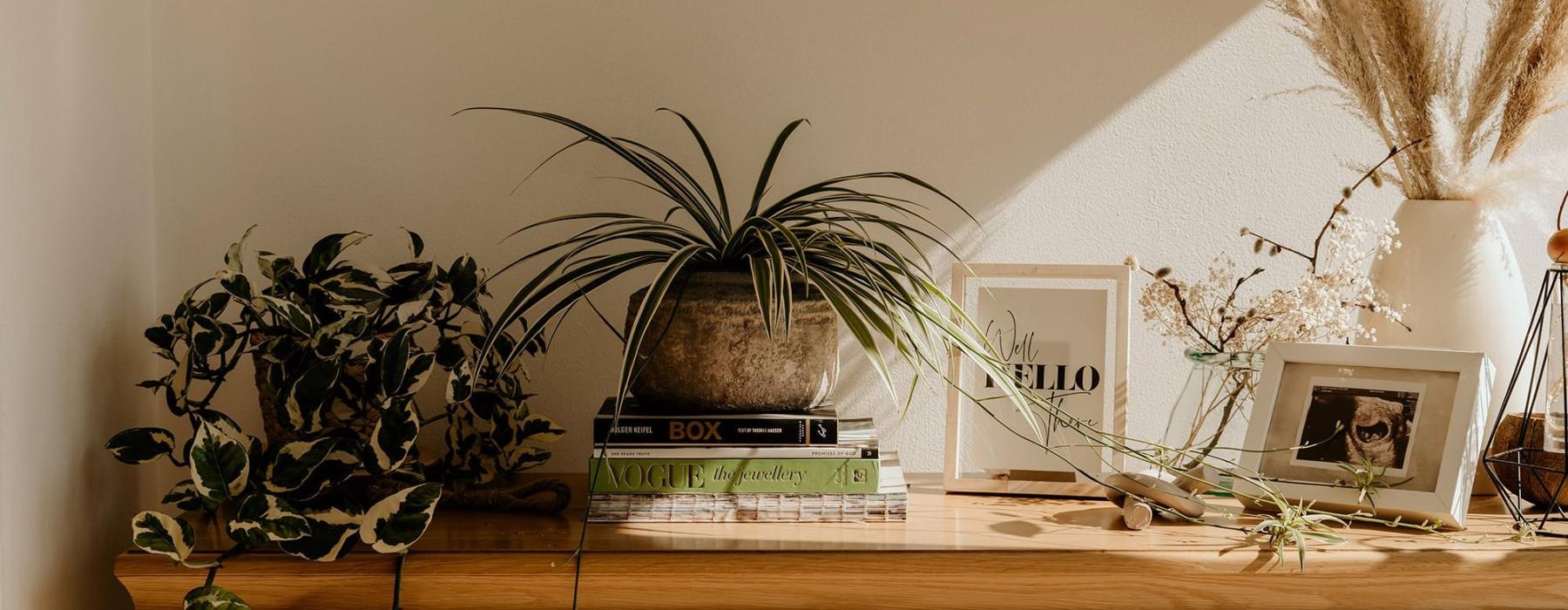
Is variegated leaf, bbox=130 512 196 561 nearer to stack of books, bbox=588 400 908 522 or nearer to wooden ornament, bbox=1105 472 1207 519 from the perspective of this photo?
stack of books, bbox=588 400 908 522

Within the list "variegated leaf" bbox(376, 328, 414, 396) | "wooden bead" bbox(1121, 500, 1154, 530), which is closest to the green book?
"variegated leaf" bbox(376, 328, 414, 396)

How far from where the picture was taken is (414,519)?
110cm

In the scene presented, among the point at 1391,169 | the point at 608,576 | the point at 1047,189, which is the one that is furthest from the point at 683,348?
the point at 1391,169

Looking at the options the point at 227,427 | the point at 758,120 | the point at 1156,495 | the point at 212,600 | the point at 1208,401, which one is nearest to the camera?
the point at 212,600

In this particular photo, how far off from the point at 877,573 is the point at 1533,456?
0.84 metres

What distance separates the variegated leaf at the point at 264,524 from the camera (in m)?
1.08

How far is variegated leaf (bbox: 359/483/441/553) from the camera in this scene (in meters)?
1.09

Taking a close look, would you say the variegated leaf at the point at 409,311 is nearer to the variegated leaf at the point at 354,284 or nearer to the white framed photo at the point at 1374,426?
the variegated leaf at the point at 354,284

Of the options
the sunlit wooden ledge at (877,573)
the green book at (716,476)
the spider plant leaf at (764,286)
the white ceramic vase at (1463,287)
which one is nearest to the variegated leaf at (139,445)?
the sunlit wooden ledge at (877,573)

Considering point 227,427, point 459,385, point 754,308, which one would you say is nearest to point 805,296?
point 754,308

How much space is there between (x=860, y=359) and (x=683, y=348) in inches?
16.6

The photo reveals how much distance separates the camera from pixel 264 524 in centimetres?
108

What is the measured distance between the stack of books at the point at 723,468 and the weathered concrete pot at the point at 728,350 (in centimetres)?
2

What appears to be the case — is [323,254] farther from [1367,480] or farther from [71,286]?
[1367,480]
